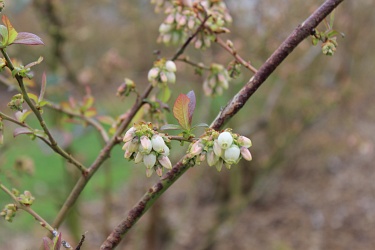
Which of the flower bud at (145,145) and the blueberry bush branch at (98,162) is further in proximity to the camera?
the blueberry bush branch at (98,162)

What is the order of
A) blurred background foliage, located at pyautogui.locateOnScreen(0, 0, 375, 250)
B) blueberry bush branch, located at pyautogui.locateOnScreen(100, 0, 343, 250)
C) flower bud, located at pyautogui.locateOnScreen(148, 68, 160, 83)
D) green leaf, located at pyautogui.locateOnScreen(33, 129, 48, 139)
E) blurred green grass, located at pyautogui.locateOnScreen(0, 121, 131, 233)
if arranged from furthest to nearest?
Answer: 1. blurred green grass, located at pyautogui.locateOnScreen(0, 121, 131, 233)
2. blurred background foliage, located at pyautogui.locateOnScreen(0, 0, 375, 250)
3. flower bud, located at pyautogui.locateOnScreen(148, 68, 160, 83)
4. green leaf, located at pyautogui.locateOnScreen(33, 129, 48, 139)
5. blueberry bush branch, located at pyautogui.locateOnScreen(100, 0, 343, 250)

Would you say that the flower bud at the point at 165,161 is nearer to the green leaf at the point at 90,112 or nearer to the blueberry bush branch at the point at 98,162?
the blueberry bush branch at the point at 98,162

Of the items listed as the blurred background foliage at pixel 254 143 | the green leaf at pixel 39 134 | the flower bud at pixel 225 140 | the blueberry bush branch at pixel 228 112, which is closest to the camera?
the flower bud at pixel 225 140

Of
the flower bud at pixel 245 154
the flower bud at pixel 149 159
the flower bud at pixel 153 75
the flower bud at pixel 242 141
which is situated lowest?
the flower bud at pixel 149 159

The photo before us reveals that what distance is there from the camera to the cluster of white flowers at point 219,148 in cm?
81

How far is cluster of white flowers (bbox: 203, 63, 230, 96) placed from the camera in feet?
4.33

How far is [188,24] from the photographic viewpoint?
1.18 metres

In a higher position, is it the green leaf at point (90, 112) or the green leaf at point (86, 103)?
the green leaf at point (86, 103)

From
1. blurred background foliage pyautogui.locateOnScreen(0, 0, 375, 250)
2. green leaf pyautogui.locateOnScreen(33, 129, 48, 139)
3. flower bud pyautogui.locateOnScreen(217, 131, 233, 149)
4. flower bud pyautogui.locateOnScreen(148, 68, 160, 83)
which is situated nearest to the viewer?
flower bud pyautogui.locateOnScreen(217, 131, 233, 149)

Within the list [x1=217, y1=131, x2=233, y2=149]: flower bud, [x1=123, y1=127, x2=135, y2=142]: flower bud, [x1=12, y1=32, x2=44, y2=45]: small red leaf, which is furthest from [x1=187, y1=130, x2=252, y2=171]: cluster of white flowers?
[x1=12, y1=32, x2=44, y2=45]: small red leaf

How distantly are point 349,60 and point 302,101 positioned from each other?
58.8 inches

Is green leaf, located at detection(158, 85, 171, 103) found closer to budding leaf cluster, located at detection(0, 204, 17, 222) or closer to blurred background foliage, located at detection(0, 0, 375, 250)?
budding leaf cluster, located at detection(0, 204, 17, 222)

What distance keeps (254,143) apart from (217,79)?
154 inches

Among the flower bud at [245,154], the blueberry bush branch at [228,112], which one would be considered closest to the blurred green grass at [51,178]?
the blueberry bush branch at [228,112]
